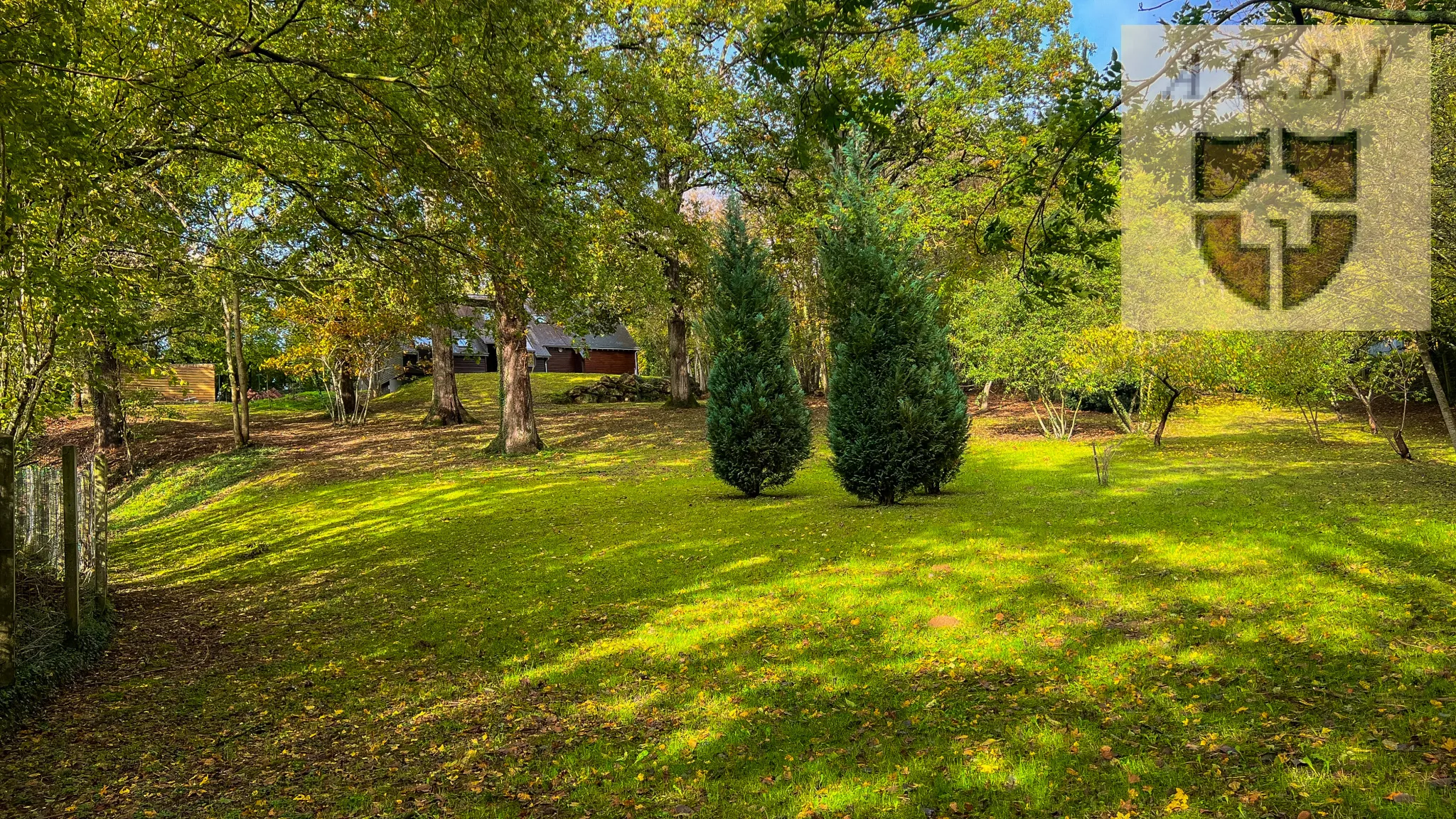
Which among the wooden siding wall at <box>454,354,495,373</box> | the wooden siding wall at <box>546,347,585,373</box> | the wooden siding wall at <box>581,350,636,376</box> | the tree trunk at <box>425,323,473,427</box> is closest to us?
the tree trunk at <box>425,323,473,427</box>

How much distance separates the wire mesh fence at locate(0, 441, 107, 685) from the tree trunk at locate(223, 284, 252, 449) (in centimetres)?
1378

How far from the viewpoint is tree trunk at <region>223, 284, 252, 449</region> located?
845 inches

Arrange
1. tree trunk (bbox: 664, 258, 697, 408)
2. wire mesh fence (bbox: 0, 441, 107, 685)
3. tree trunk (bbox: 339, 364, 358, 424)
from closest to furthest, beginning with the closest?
wire mesh fence (bbox: 0, 441, 107, 685) < tree trunk (bbox: 339, 364, 358, 424) < tree trunk (bbox: 664, 258, 697, 408)

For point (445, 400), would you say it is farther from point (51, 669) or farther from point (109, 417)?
point (51, 669)

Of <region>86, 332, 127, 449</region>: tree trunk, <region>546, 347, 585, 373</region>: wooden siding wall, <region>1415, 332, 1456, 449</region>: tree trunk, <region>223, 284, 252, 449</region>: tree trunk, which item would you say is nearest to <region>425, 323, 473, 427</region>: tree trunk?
<region>223, 284, 252, 449</region>: tree trunk

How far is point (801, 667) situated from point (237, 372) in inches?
934

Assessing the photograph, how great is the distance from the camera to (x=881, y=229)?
1266cm

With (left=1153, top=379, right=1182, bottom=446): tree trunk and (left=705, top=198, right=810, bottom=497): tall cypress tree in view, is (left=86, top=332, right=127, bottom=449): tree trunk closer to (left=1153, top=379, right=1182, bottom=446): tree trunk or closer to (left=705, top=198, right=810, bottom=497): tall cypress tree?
(left=705, top=198, right=810, bottom=497): tall cypress tree


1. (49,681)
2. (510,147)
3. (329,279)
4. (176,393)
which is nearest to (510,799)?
(49,681)

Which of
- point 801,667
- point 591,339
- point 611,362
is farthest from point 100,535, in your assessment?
point 611,362

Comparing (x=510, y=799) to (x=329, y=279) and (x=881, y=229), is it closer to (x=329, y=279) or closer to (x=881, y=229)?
(x=329, y=279)

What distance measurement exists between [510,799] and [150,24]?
23.9ft

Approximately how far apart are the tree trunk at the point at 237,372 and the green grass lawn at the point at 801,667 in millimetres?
10647

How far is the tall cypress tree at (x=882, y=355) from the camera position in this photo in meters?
12.5
